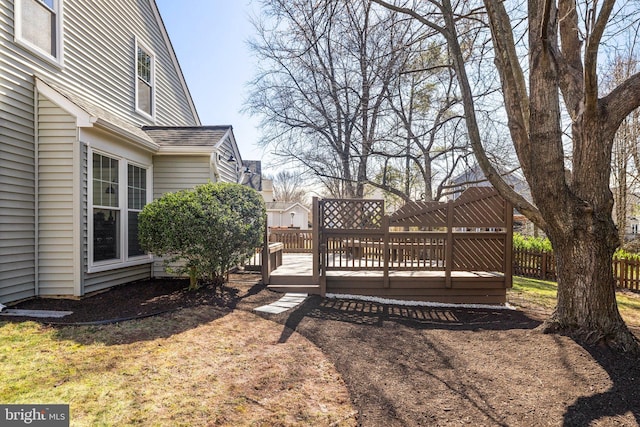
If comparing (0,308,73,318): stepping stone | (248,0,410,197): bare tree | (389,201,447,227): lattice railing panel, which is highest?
(248,0,410,197): bare tree

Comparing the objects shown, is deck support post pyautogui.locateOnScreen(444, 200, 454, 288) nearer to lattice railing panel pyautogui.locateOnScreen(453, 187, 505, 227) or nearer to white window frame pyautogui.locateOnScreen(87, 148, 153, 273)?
lattice railing panel pyautogui.locateOnScreen(453, 187, 505, 227)

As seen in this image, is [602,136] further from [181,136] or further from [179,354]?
[181,136]

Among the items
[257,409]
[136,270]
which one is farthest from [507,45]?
[136,270]

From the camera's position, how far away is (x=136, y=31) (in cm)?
800

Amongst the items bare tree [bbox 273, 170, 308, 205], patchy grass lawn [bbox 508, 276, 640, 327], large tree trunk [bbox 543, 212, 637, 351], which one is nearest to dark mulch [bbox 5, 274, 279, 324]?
large tree trunk [bbox 543, 212, 637, 351]

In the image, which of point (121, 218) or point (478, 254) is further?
point (478, 254)

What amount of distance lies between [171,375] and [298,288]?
3648mm

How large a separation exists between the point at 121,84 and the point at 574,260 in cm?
872

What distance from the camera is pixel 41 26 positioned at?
17.4ft

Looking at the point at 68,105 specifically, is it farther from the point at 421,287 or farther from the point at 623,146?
the point at 623,146

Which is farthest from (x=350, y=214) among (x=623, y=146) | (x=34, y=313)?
(x=623, y=146)

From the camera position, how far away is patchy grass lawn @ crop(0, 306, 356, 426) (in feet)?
7.88

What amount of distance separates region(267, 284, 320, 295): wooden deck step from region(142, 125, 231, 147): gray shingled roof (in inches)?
133

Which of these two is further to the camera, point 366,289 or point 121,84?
point 121,84
